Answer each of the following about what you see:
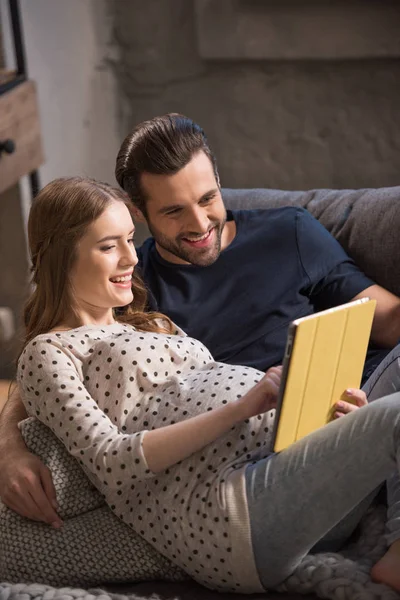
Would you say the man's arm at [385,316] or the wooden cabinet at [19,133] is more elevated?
the wooden cabinet at [19,133]

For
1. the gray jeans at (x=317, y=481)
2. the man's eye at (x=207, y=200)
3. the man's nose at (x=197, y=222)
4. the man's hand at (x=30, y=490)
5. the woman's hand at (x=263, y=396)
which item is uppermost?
the man's eye at (x=207, y=200)

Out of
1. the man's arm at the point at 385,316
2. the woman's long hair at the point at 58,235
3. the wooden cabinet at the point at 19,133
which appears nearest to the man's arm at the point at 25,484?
the woman's long hair at the point at 58,235

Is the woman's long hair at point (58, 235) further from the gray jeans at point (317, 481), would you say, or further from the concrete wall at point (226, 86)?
the concrete wall at point (226, 86)

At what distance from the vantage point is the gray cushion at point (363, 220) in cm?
185

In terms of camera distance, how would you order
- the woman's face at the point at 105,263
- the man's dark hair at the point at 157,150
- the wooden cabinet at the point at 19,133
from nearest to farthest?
the woman's face at the point at 105,263 → the man's dark hair at the point at 157,150 → the wooden cabinet at the point at 19,133

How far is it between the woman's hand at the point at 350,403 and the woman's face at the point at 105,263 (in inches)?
16.4

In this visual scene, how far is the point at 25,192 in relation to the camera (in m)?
2.91

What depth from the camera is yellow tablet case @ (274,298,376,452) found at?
3.71ft

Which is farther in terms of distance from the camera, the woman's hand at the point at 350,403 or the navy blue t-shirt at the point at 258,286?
the navy blue t-shirt at the point at 258,286

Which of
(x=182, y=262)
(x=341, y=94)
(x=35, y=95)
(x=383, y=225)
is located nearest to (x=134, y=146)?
(x=182, y=262)

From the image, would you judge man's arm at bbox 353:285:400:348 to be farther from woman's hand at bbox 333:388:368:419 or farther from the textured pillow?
the textured pillow

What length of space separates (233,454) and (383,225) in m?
0.78

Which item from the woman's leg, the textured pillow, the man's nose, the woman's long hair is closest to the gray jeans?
the woman's leg

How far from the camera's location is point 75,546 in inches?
52.2
